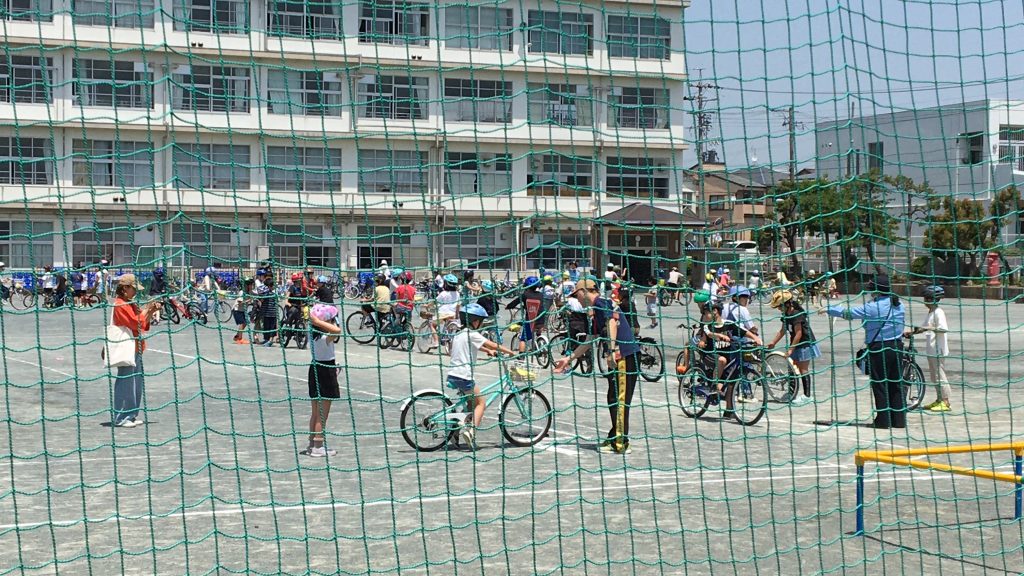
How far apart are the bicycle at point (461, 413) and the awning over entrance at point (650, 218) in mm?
2541

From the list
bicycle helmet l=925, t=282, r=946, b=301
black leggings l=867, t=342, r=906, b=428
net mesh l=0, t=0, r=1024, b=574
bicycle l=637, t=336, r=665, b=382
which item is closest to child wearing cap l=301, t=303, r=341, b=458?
net mesh l=0, t=0, r=1024, b=574

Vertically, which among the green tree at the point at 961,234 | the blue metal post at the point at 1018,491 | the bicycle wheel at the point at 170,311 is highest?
the green tree at the point at 961,234

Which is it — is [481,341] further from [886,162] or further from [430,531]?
[886,162]

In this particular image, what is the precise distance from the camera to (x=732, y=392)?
12.3 m

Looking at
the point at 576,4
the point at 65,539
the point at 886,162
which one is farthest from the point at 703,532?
the point at 65,539

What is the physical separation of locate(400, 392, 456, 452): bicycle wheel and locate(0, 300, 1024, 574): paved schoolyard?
0.17 meters

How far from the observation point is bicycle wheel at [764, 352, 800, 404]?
1243 cm

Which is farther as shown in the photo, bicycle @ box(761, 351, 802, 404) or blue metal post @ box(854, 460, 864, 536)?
bicycle @ box(761, 351, 802, 404)

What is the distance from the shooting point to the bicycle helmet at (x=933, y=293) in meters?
12.7

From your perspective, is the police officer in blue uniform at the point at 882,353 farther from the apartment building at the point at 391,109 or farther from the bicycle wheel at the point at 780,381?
the apartment building at the point at 391,109

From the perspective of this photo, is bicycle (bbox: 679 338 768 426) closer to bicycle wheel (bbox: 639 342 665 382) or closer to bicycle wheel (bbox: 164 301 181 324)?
A: bicycle wheel (bbox: 639 342 665 382)

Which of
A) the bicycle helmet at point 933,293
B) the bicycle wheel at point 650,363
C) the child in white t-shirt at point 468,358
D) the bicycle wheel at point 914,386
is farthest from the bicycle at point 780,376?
the child in white t-shirt at point 468,358

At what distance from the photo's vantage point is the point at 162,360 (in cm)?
1992

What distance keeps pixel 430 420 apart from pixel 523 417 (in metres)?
0.82
